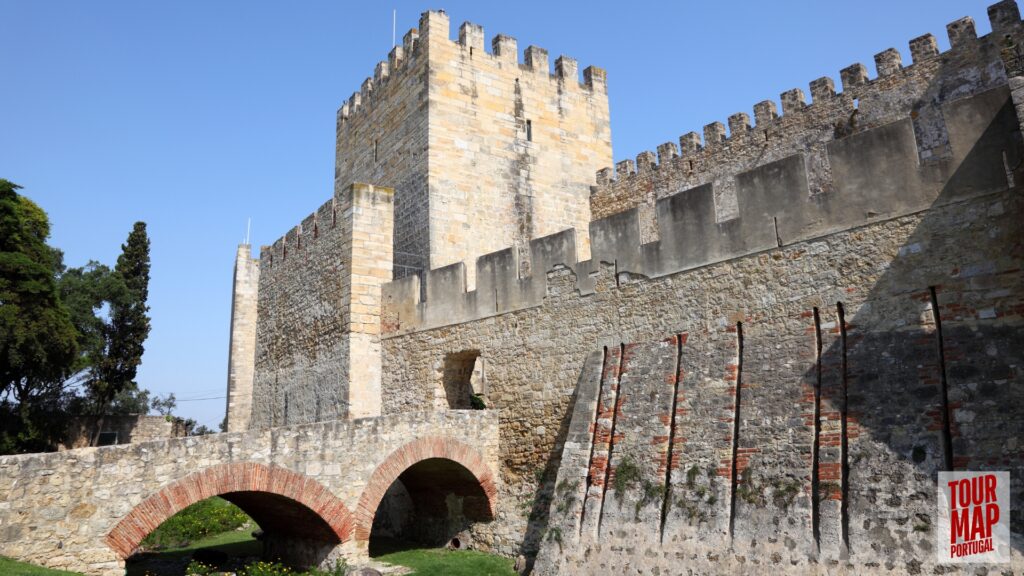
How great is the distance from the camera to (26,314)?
19.2 metres

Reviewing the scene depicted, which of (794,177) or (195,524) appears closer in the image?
(794,177)

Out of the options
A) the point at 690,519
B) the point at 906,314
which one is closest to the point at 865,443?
the point at 906,314

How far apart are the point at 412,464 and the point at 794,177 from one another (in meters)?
6.98

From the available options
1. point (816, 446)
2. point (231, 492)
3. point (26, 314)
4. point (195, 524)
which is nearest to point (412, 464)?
point (231, 492)

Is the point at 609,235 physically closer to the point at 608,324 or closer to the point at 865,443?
the point at 608,324

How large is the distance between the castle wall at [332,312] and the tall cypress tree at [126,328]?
33.3 ft

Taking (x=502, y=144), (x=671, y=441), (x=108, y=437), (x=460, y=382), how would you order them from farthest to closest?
(x=108, y=437), (x=502, y=144), (x=460, y=382), (x=671, y=441)

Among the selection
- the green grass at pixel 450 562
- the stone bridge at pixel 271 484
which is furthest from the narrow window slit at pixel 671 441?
the stone bridge at pixel 271 484

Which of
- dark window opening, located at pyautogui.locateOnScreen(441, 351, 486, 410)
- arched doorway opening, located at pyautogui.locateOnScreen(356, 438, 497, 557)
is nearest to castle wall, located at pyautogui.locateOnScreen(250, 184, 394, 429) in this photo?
dark window opening, located at pyautogui.locateOnScreen(441, 351, 486, 410)

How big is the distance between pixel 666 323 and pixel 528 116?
9.05 metres

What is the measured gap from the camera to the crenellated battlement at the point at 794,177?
7910 millimetres

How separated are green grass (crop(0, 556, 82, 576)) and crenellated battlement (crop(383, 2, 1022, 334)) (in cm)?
732

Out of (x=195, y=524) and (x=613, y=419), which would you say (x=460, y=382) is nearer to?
(x=613, y=419)

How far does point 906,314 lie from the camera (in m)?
7.84
